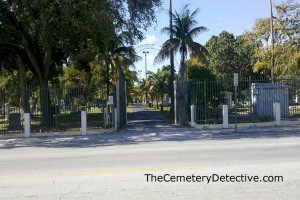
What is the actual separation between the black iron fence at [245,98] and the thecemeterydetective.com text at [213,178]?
13772mm

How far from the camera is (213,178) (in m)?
7.88

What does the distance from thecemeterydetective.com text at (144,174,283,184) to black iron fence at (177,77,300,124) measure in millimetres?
13772

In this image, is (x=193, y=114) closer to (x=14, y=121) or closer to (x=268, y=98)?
(x=268, y=98)

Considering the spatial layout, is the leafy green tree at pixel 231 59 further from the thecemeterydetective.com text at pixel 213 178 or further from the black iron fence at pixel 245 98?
the thecemeterydetective.com text at pixel 213 178

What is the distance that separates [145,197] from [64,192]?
1518 millimetres

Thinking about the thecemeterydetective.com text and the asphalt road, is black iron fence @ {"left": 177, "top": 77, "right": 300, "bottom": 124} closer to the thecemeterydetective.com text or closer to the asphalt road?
the asphalt road

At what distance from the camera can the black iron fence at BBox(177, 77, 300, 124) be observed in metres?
23.0

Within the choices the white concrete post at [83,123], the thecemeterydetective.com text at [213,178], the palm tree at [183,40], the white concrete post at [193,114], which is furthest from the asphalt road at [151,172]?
the palm tree at [183,40]

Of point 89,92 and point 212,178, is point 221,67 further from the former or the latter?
point 212,178

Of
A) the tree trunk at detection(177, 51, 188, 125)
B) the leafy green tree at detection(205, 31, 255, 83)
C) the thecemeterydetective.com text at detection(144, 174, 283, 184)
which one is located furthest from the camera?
the leafy green tree at detection(205, 31, 255, 83)

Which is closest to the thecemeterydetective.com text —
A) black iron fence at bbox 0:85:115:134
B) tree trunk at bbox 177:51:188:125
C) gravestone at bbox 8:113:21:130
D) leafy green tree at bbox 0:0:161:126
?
leafy green tree at bbox 0:0:161:126

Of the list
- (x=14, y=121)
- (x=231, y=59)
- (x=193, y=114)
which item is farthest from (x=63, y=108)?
(x=231, y=59)

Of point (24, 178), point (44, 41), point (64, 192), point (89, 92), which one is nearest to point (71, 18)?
point (44, 41)

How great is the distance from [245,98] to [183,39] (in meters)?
9.34
